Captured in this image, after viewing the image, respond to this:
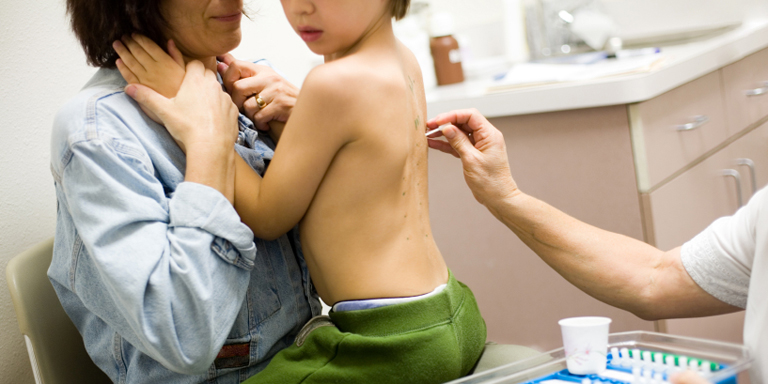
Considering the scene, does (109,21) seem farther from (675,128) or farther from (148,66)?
(675,128)

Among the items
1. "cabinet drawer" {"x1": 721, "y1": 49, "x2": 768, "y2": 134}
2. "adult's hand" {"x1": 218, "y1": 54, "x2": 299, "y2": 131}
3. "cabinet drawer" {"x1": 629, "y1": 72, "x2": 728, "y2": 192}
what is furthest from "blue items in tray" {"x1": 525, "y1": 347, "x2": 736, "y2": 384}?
"cabinet drawer" {"x1": 721, "y1": 49, "x2": 768, "y2": 134}

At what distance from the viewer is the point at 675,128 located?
1.60 meters

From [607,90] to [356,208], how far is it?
34.0 inches

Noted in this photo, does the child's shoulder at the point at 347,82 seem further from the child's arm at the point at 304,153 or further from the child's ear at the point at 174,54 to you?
the child's ear at the point at 174,54

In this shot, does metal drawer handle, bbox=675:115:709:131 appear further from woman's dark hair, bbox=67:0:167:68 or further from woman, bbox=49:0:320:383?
woman's dark hair, bbox=67:0:167:68

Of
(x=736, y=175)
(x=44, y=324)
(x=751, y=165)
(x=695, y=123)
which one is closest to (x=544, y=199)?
(x=695, y=123)

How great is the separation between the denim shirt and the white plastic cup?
40cm

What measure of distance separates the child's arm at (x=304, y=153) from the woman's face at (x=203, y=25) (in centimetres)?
20

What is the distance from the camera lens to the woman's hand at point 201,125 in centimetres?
82

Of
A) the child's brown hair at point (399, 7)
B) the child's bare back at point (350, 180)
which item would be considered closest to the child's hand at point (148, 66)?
the child's bare back at point (350, 180)

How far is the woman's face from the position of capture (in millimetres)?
910

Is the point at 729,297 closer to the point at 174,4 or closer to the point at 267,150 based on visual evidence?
the point at 267,150

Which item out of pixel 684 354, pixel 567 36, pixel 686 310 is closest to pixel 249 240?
pixel 684 354

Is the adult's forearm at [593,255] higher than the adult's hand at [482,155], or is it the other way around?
the adult's hand at [482,155]
